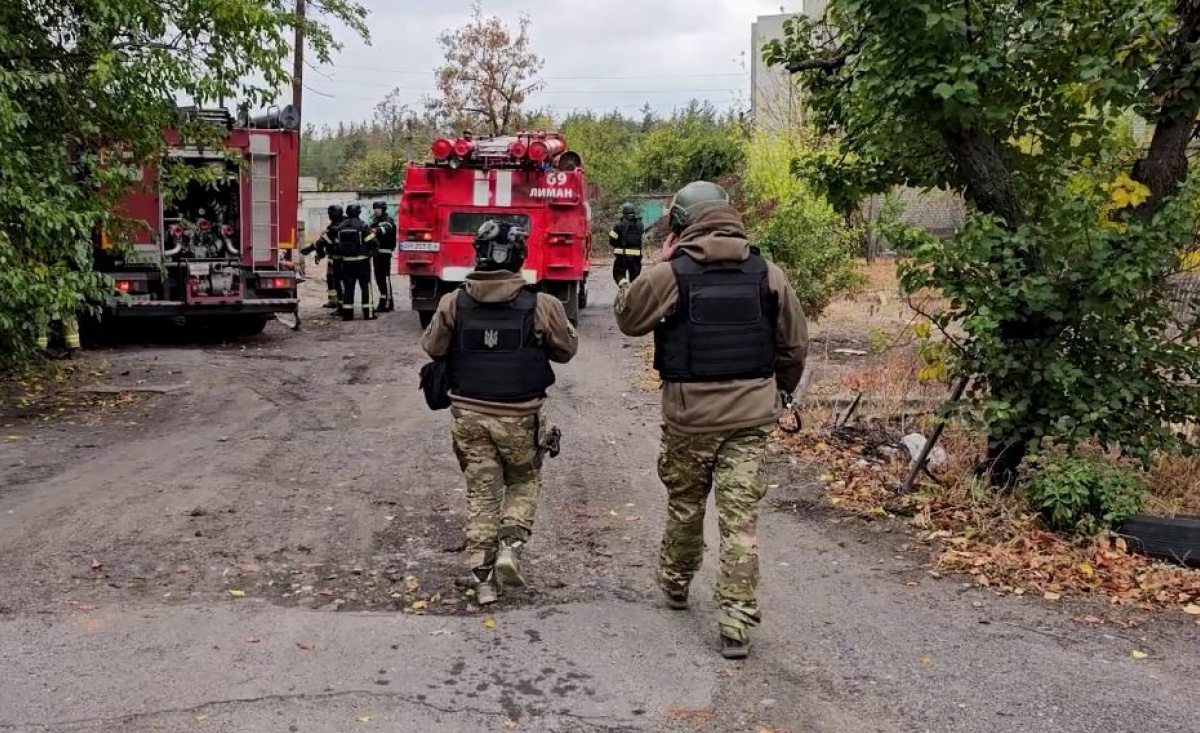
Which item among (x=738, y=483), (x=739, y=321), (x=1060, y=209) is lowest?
(x=738, y=483)

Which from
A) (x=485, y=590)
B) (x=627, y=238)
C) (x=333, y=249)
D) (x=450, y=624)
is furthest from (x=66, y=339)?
(x=450, y=624)

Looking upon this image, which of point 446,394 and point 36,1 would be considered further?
point 36,1

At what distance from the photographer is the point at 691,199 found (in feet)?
14.9

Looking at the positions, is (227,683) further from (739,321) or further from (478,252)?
(739,321)

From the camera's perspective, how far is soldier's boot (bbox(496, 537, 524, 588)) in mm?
4848

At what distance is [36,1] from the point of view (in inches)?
339

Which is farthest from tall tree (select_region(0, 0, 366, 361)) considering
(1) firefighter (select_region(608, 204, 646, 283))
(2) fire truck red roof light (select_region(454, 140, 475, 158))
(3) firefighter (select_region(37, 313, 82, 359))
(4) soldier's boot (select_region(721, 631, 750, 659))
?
(1) firefighter (select_region(608, 204, 646, 283))

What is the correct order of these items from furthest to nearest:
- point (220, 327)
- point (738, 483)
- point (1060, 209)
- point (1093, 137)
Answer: point (220, 327) → point (1093, 137) → point (1060, 209) → point (738, 483)

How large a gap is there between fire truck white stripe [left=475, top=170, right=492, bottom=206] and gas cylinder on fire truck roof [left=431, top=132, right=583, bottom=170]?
5.4 inches

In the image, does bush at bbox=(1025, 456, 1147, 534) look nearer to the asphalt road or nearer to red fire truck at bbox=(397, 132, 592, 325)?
the asphalt road

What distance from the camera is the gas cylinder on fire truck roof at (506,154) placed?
Result: 13906 millimetres

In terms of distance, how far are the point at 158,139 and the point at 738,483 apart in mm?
7301

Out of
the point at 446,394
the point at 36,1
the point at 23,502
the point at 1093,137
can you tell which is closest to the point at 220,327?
the point at 36,1

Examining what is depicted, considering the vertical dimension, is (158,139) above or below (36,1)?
below
